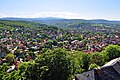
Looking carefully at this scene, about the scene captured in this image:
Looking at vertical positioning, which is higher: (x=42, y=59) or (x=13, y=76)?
(x=42, y=59)

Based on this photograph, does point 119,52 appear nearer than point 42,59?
No

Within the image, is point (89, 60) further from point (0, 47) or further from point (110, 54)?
point (0, 47)

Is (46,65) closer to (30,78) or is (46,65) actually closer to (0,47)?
(30,78)

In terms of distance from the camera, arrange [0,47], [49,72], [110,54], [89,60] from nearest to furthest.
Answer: [49,72] < [89,60] < [110,54] < [0,47]

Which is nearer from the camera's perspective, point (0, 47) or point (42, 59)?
point (42, 59)

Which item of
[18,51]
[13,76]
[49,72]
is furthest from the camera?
[18,51]

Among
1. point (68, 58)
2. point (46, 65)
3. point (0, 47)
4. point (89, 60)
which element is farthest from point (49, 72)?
point (0, 47)

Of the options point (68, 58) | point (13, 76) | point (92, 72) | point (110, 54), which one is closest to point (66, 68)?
point (68, 58)

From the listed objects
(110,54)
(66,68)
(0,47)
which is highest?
(66,68)

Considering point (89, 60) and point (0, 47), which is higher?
point (89, 60)
